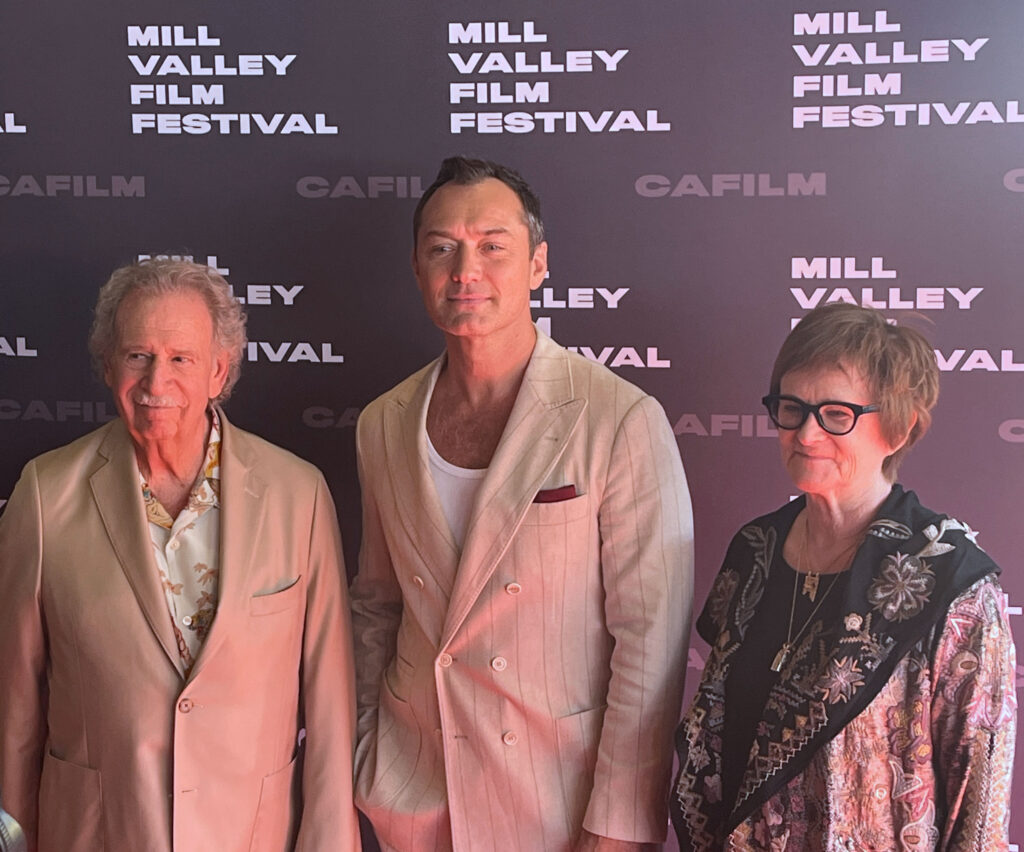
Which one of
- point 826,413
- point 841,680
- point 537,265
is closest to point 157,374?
point 537,265

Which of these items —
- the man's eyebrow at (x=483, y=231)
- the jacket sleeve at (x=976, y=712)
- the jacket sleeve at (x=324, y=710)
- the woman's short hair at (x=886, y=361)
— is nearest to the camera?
the jacket sleeve at (x=976, y=712)

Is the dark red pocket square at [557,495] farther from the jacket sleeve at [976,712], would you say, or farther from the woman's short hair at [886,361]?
the jacket sleeve at [976,712]

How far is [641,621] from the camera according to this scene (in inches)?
80.7

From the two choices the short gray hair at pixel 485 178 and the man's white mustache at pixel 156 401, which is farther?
the short gray hair at pixel 485 178

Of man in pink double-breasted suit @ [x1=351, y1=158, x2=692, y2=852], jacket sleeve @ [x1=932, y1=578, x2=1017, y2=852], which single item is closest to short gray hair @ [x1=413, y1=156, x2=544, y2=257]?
man in pink double-breasted suit @ [x1=351, y1=158, x2=692, y2=852]

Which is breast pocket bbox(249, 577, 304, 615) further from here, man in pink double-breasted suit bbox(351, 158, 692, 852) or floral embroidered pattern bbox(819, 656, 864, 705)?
floral embroidered pattern bbox(819, 656, 864, 705)

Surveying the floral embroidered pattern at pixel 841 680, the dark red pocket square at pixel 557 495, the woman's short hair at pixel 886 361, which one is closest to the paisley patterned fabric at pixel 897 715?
the floral embroidered pattern at pixel 841 680

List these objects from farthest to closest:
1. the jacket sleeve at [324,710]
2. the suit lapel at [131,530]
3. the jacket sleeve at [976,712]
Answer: the jacket sleeve at [324,710] → the suit lapel at [131,530] → the jacket sleeve at [976,712]

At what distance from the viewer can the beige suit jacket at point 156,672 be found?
2.03 meters

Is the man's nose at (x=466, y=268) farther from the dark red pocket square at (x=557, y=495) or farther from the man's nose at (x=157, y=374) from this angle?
the man's nose at (x=157, y=374)

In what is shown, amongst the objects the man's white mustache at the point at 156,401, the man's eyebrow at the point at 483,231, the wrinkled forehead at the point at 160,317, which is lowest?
the man's white mustache at the point at 156,401

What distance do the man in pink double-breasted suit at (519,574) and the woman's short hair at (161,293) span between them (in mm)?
432

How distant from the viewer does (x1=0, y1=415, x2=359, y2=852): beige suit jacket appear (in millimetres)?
2031

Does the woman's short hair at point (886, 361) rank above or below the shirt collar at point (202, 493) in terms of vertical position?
above
